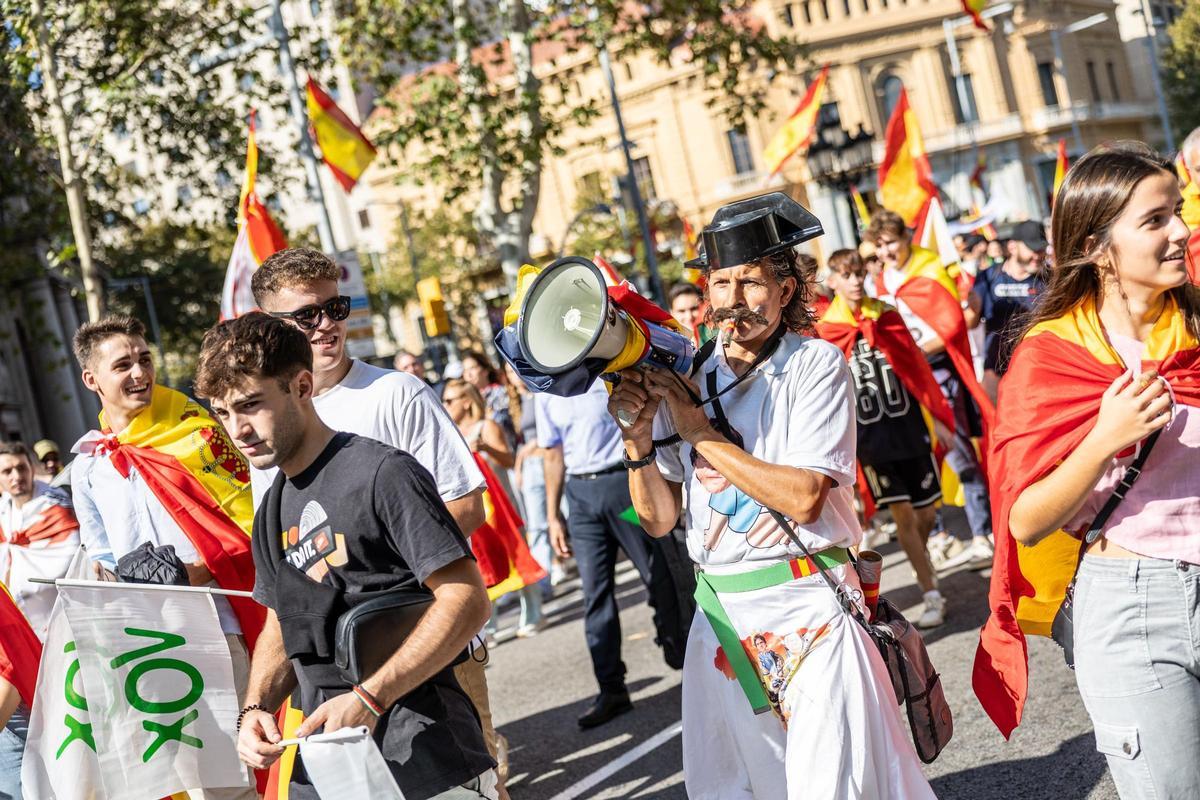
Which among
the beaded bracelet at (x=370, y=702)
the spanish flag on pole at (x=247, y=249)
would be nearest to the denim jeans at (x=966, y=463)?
the spanish flag on pole at (x=247, y=249)

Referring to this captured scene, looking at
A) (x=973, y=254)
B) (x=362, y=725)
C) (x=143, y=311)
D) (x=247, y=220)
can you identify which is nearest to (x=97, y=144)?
(x=247, y=220)

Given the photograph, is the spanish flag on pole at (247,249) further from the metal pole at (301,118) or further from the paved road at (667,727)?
the metal pole at (301,118)

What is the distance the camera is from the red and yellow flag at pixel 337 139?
1509 centimetres

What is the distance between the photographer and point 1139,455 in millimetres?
2729

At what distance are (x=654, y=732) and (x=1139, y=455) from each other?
3.97 m

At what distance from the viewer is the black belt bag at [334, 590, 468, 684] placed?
2777mm

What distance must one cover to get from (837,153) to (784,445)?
14590 millimetres

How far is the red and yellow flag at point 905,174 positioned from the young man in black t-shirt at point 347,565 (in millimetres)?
9597

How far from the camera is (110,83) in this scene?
1625 cm

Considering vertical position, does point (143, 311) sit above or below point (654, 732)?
above

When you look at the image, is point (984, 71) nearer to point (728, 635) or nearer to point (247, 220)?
point (247, 220)

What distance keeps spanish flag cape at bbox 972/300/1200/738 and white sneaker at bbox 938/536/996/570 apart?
5.21 metres

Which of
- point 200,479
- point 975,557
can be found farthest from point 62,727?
point 975,557

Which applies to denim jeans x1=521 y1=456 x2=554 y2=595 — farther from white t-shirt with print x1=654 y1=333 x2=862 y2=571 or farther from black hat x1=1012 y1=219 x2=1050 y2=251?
white t-shirt with print x1=654 y1=333 x2=862 y2=571
